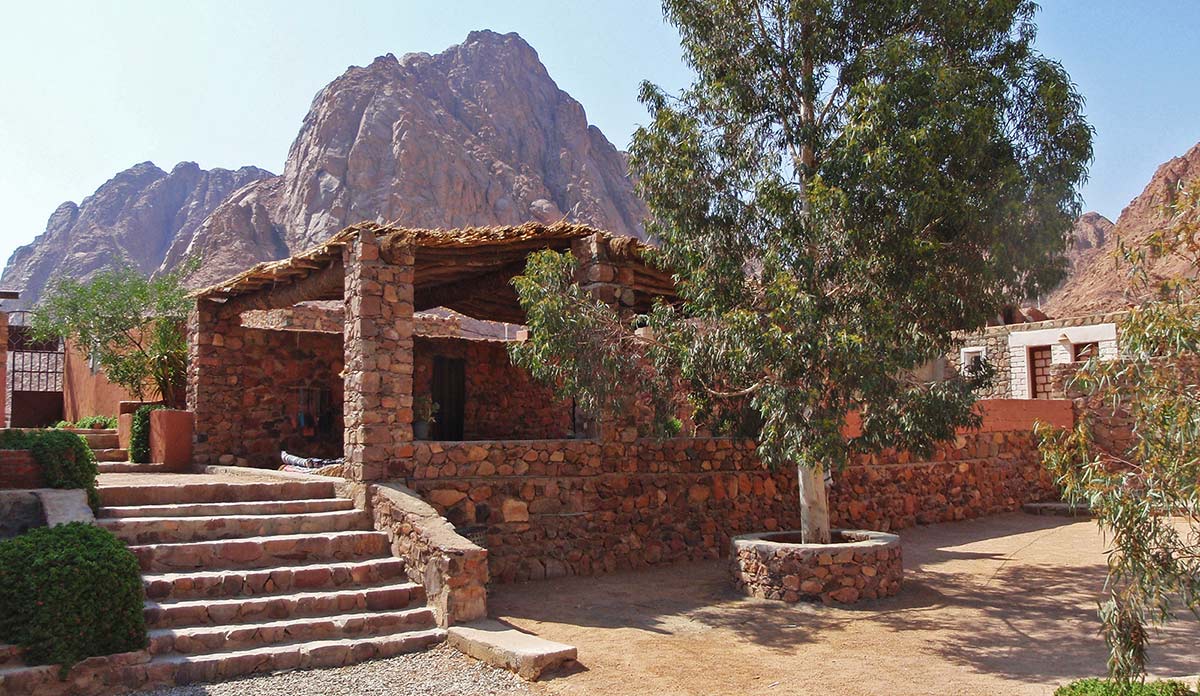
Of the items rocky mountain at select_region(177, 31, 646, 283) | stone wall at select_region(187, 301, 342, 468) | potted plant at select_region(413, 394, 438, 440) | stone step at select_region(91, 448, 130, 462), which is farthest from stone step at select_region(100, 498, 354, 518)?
rocky mountain at select_region(177, 31, 646, 283)

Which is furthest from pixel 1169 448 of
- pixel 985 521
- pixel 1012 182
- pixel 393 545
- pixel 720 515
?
pixel 985 521

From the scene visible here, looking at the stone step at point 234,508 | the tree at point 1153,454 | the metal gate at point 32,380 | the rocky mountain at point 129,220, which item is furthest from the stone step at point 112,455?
the rocky mountain at point 129,220

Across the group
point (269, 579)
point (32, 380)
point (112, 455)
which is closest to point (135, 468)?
point (112, 455)

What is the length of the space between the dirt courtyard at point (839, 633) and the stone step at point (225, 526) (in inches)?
67.2

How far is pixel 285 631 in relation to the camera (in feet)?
23.5

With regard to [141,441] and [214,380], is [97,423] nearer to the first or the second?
[141,441]

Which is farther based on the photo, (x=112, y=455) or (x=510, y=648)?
(x=112, y=455)

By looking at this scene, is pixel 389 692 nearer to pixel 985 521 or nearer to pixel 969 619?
pixel 969 619

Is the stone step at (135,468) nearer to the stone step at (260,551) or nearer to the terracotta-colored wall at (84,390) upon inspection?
the terracotta-colored wall at (84,390)

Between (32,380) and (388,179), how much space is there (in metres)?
35.4

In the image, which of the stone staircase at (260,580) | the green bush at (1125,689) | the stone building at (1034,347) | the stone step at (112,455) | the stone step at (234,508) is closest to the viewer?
the green bush at (1125,689)

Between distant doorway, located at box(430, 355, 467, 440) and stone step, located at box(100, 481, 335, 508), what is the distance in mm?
5710

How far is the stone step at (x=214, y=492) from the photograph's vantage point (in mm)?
8914

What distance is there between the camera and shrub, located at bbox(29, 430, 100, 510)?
28.4 ft
